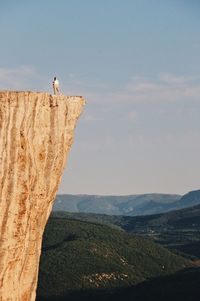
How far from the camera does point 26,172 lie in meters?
21.2

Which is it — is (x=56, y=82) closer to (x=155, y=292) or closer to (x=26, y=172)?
(x=26, y=172)

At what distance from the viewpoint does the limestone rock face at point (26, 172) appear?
20.7m

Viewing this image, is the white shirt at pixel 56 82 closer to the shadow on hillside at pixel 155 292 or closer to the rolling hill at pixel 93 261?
the shadow on hillside at pixel 155 292

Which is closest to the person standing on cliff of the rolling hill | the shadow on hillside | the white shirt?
the white shirt

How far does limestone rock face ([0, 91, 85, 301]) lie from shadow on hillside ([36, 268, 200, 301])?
285 ft

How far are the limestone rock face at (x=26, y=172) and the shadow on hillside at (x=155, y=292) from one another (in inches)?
3416

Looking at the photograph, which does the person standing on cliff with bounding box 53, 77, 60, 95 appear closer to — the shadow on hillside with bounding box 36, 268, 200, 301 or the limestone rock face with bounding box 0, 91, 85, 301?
the limestone rock face with bounding box 0, 91, 85, 301

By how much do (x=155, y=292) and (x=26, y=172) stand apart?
322ft

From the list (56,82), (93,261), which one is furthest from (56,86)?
(93,261)

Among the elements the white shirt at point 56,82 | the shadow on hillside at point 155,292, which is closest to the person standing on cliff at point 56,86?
the white shirt at point 56,82

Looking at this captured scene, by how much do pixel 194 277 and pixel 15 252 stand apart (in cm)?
10482

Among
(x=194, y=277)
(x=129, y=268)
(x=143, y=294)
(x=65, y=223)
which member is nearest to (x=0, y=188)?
(x=143, y=294)

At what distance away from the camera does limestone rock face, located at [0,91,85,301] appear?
67.8 feet

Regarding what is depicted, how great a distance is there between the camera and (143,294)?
115m
